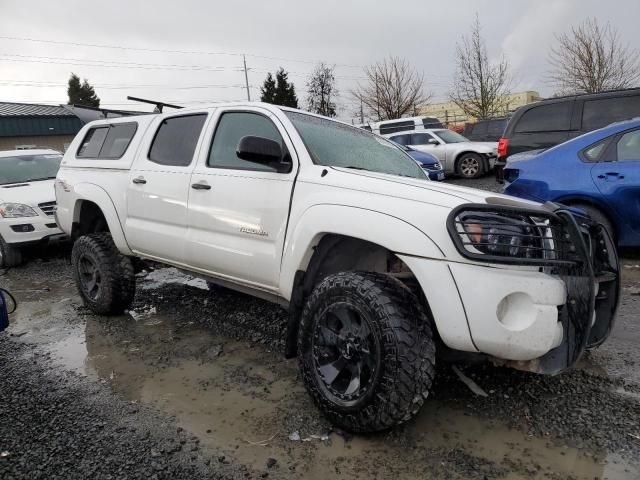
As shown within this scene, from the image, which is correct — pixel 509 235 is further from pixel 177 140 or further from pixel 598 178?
pixel 598 178

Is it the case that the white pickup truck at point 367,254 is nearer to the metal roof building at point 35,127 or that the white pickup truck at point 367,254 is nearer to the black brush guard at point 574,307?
the black brush guard at point 574,307

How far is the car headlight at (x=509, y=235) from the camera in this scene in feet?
7.35

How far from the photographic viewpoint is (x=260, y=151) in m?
2.88

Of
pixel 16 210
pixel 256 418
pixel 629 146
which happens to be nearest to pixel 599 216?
pixel 629 146

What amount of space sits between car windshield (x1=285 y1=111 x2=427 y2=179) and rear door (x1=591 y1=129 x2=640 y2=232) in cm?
250

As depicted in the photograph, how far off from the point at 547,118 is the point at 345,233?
6876 millimetres

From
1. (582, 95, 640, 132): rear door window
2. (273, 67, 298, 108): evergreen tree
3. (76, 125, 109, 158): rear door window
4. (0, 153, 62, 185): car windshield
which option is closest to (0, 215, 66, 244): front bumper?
(0, 153, 62, 185): car windshield

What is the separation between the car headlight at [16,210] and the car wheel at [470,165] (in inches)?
418

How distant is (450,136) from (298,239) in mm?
13061

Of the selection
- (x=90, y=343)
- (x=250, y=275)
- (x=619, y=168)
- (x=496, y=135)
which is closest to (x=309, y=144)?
(x=250, y=275)

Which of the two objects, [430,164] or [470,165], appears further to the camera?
[470,165]

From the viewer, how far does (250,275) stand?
3.26 meters

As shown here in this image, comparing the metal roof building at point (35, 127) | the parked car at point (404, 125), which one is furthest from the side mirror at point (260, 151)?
the metal roof building at point (35, 127)

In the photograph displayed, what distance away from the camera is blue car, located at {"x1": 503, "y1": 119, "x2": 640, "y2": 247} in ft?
16.8
